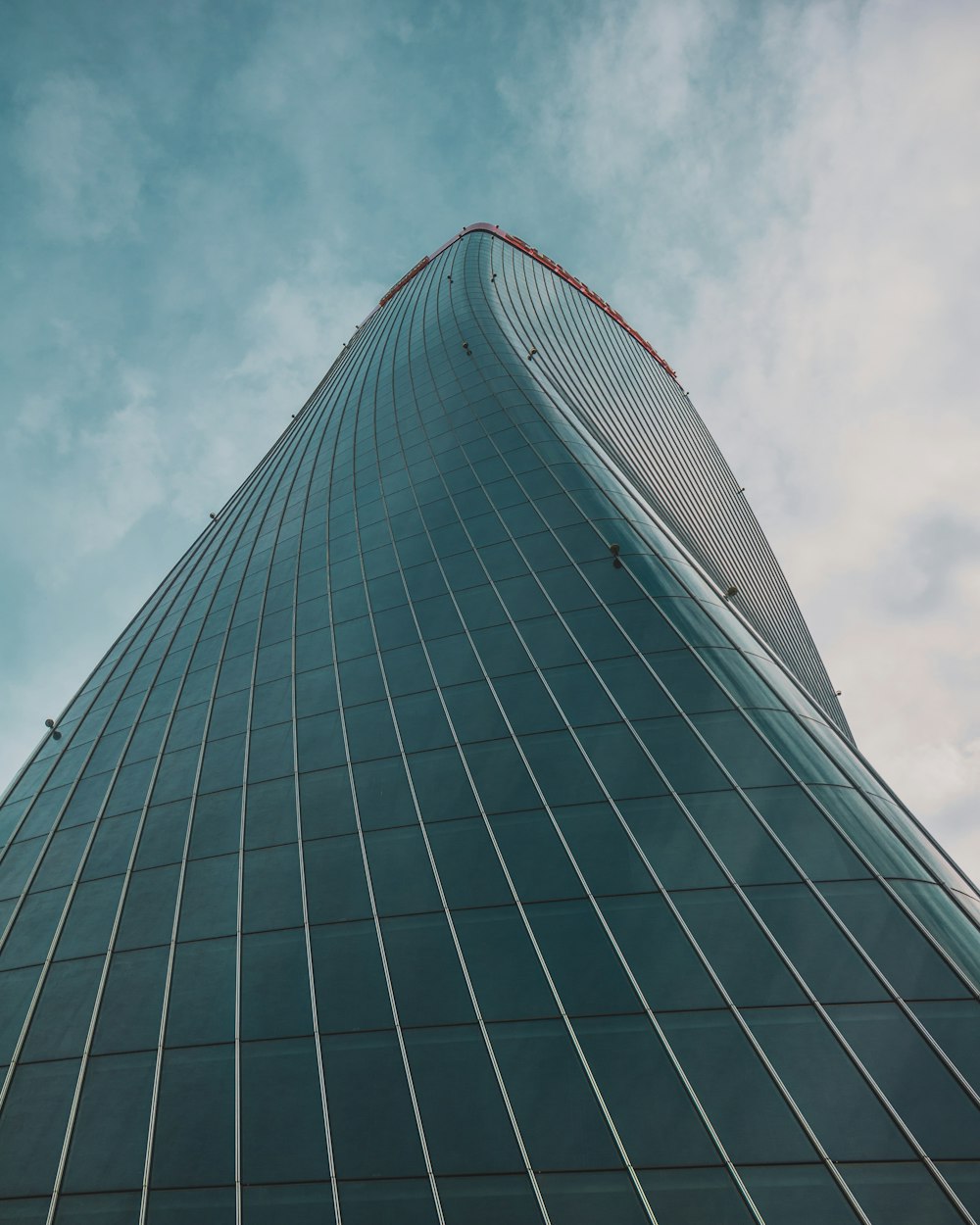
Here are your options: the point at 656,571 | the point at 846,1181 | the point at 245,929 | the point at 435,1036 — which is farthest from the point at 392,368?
the point at 846,1181

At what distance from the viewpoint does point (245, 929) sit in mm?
15305

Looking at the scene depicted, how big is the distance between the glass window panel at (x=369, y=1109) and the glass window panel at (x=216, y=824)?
22.3ft

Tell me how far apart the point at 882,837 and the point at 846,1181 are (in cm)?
644

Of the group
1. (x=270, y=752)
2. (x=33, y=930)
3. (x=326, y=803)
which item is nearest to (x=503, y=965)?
(x=326, y=803)

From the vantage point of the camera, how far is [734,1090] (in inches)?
414

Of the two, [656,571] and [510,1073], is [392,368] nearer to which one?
[656,571]

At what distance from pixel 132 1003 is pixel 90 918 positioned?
3.66 m

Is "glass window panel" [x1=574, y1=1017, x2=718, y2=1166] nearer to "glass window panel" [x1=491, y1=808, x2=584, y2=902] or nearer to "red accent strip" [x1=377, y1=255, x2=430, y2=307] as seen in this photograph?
"glass window panel" [x1=491, y1=808, x2=584, y2=902]

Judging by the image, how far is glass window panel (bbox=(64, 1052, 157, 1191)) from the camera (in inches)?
470

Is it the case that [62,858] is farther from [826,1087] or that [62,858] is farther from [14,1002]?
[826,1087]

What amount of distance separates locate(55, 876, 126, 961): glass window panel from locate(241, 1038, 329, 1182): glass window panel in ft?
19.9

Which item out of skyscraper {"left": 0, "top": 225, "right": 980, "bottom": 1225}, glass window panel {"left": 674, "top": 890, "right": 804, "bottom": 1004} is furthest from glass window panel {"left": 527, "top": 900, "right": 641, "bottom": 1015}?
glass window panel {"left": 674, "top": 890, "right": 804, "bottom": 1004}

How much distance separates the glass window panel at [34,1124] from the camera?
12.3m

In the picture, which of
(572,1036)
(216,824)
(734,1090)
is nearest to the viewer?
(734,1090)
